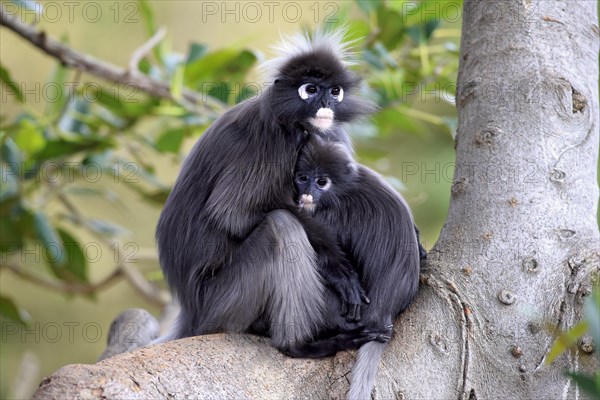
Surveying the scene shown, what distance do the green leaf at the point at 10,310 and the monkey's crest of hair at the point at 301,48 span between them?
7.61 ft

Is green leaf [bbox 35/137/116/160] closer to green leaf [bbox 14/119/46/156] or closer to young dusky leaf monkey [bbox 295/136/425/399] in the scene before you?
green leaf [bbox 14/119/46/156]

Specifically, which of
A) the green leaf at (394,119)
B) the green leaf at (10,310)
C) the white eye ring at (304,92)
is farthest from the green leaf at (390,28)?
the green leaf at (10,310)

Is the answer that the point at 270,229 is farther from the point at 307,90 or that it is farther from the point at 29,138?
the point at 29,138

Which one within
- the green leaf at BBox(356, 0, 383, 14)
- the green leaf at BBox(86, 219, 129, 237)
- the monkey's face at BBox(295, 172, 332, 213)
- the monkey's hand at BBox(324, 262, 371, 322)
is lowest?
the green leaf at BBox(86, 219, 129, 237)

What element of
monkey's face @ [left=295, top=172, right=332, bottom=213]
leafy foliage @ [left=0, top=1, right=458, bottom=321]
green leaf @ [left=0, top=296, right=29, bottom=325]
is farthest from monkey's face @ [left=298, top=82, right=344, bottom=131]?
green leaf @ [left=0, top=296, right=29, bottom=325]

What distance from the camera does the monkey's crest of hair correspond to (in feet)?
10.8

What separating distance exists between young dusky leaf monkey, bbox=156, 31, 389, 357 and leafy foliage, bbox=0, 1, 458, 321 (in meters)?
1.18

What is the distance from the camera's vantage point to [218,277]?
2992mm

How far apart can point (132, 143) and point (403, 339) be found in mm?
3327

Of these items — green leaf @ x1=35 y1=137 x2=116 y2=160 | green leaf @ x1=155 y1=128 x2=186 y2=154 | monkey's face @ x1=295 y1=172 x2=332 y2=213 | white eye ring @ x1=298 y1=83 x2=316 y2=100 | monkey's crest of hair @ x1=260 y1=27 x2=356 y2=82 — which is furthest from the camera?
green leaf @ x1=155 y1=128 x2=186 y2=154

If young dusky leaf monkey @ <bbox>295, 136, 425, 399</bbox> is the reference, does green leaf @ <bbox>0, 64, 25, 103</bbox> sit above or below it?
above

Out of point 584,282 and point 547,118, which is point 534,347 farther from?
point 547,118

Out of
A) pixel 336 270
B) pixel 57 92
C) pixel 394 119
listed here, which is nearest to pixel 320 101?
pixel 336 270

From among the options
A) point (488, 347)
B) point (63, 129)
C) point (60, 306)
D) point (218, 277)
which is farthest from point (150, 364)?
point (60, 306)
